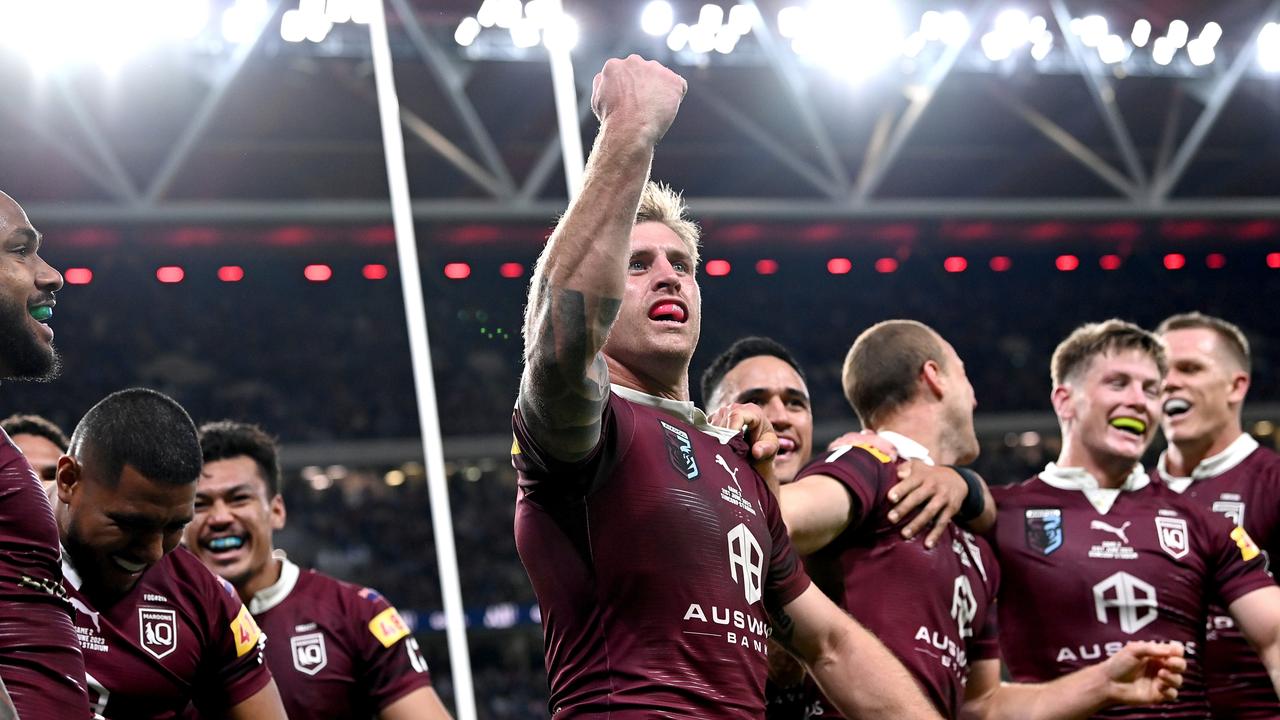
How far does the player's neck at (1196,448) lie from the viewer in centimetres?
494

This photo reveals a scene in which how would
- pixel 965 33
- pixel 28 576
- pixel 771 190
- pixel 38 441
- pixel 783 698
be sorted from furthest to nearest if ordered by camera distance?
pixel 771 190, pixel 965 33, pixel 38 441, pixel 783 698, pixel 28 576

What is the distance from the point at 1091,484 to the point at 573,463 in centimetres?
244

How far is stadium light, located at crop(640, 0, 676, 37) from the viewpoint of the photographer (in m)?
15.1

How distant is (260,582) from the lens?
4434 millimetres

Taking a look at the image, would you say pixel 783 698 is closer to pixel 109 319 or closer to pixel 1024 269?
pixel 109 319

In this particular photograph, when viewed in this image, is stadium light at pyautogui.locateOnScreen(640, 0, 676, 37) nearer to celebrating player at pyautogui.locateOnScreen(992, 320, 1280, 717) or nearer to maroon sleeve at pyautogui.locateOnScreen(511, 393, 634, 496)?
celebrating player at pyautogui.locateOnScreen(992, 320, 1280, 717)

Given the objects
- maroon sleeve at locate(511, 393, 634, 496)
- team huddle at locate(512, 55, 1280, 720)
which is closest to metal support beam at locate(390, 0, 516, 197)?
team huddle at locate(512, 55, 1280, 720)

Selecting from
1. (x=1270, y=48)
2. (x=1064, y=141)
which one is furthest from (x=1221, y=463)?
(x=1270, y=48)

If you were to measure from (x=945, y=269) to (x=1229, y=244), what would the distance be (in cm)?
472

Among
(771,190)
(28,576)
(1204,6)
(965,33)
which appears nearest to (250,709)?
(28,576)

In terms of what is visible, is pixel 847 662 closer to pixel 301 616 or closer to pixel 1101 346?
pixel 1101 346

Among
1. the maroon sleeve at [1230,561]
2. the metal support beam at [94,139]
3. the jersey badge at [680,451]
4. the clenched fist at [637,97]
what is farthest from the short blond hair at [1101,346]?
the metal support beam at [94,139]

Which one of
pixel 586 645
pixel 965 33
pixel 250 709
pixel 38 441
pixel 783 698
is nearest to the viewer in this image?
pixel 586 645

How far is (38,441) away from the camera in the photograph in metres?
4.49
